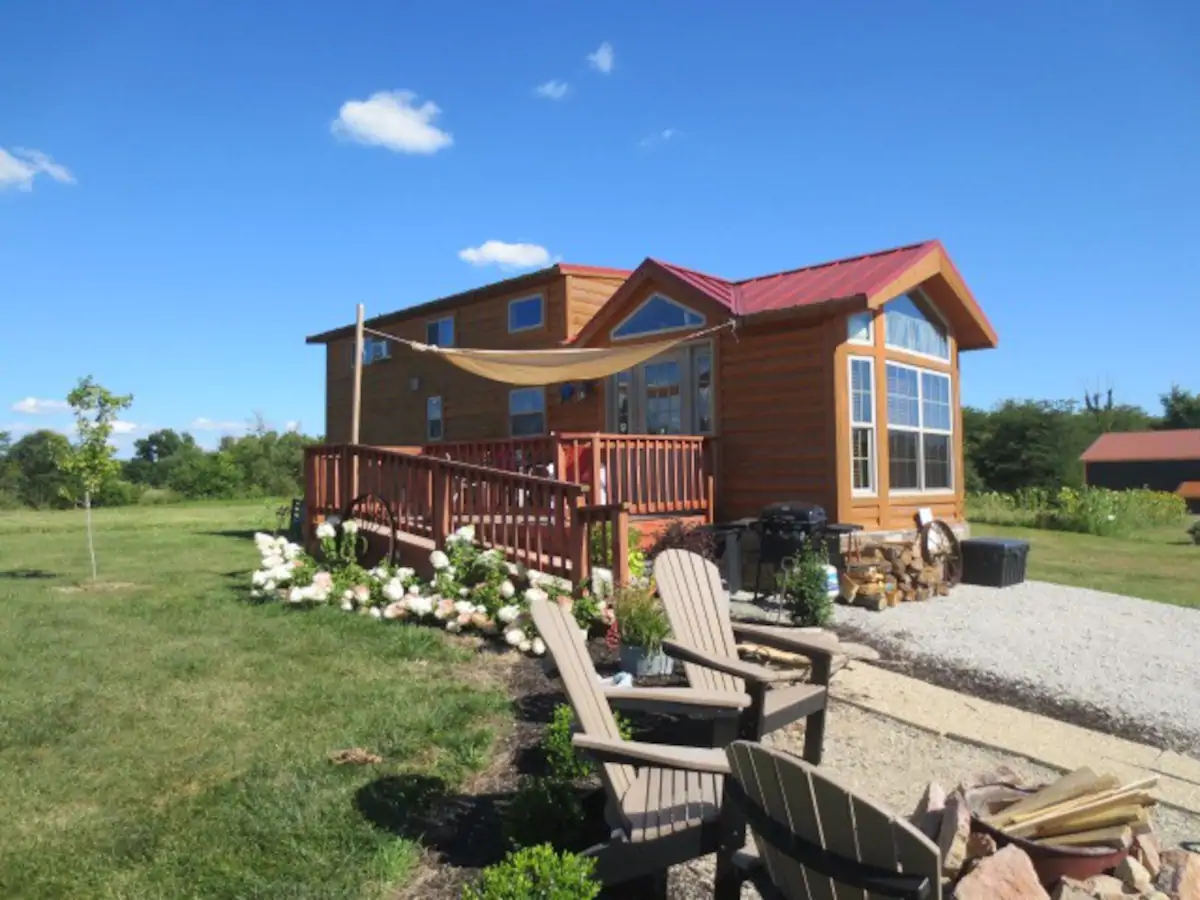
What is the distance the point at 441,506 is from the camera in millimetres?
7707

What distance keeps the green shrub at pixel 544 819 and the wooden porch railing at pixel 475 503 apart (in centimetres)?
323

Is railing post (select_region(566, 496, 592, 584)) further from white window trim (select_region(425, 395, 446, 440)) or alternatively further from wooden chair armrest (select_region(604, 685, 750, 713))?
white window trim (select_region(425, 395, 446, 440))

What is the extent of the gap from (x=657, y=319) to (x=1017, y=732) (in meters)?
7.54

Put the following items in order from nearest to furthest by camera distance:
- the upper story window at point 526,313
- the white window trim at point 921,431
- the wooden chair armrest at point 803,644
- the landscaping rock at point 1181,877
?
1. the landscaping rock at point 1181,877
2. the wooden chair armrest at point 803,644
3. the white window trim at point 921,431
4. the upper story window at point 526,313

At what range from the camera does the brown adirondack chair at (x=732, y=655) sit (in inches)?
135

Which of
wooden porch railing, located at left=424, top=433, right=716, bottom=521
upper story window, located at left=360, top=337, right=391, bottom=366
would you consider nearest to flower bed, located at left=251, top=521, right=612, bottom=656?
wooden porch railing, located at left=424, top=433, right=716, bottom=521

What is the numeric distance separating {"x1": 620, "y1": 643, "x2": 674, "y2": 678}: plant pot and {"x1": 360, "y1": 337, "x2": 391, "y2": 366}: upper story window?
44.6 ft

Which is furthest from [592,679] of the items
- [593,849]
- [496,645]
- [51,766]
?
[496,645]

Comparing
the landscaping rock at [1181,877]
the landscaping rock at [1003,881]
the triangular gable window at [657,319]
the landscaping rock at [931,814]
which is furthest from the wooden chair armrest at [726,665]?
the triangular gable window at [657,319]

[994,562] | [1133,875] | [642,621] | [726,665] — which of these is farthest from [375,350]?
[1133,875]

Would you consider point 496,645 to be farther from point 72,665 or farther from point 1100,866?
point 1100,866

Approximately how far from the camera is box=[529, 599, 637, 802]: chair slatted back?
9.53 ft

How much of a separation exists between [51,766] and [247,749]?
2.66ft

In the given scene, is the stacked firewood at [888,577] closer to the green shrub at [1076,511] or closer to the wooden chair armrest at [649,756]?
the wooden chair armrest at [649,756]
